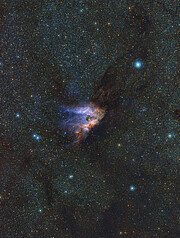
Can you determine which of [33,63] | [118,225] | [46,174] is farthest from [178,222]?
[33,63]

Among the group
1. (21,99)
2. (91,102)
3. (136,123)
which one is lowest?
(136,123)

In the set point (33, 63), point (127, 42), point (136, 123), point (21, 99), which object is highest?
point (33, 63)

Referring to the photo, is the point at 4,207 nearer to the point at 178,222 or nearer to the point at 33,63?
the point at 33,63

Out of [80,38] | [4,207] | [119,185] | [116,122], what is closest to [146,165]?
[119,185]

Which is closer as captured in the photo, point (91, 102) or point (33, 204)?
point (91, 102)

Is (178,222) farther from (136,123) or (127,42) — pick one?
(127,42)

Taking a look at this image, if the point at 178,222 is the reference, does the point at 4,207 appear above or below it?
above

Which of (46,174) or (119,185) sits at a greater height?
(46,174)
